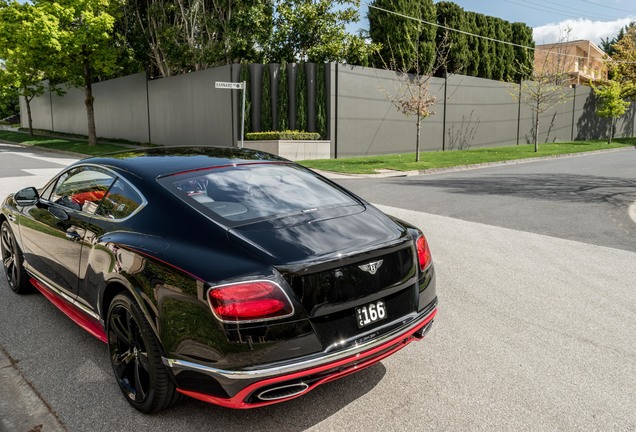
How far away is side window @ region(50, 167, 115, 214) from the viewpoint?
3.71 m

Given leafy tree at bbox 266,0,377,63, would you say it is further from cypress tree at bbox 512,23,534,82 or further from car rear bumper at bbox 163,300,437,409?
car rear bumper at bbox 163,300,437,409

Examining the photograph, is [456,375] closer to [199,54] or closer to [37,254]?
[37,254]

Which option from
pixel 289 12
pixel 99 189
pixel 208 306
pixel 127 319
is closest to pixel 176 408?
pixel 127 319

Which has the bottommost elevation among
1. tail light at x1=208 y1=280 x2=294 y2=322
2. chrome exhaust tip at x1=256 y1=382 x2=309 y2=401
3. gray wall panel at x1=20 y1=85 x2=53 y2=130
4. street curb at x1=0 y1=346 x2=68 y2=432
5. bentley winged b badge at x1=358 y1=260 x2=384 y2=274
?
street curb at x1=0 y1=346 x2=68 y2=432

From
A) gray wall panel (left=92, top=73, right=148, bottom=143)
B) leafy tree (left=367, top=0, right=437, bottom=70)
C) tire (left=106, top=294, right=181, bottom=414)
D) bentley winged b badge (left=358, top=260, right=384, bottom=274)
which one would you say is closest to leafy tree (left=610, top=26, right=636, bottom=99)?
leafy tree (left=367, top=0, right=437, bottom=70)

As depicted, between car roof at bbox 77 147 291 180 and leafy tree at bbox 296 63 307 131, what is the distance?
1994cm

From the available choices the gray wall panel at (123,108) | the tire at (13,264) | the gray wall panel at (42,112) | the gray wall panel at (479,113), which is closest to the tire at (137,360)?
the tire at (13,264)

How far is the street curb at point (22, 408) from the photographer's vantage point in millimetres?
2879

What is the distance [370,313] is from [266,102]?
72.6 ft

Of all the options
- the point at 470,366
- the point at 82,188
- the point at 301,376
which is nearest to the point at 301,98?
the point at 82,188

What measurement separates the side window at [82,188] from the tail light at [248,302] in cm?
161

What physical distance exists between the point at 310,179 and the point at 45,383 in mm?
2312

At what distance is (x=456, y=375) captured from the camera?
11.3ft

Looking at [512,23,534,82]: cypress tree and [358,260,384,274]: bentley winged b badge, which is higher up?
[512,23,534,82]: cypress tree
